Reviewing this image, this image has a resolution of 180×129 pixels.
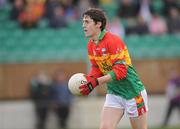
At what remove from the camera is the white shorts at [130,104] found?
27.5 feet

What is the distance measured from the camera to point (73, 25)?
57.1 feet

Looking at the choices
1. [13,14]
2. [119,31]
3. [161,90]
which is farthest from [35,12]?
[161,90]

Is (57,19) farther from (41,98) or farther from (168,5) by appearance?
(168,5)

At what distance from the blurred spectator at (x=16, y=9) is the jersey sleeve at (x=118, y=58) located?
885cm

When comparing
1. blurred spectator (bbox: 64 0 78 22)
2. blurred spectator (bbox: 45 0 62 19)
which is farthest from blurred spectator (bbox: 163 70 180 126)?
blurred spectator (bbox: 45 0 62 19)

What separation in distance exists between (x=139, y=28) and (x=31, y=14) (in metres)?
3.08

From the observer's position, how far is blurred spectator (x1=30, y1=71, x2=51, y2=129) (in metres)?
16.2

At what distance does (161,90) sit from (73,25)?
9.88 feet

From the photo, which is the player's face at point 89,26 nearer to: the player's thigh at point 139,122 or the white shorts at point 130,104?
the white shorts at point 130,104

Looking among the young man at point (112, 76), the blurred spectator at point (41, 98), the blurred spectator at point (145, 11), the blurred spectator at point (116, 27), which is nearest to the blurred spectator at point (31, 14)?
the blurred spectator at point (41, 98)

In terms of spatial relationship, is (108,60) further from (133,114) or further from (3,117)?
(3,117)

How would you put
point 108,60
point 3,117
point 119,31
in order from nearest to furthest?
1. point 108,60
2. point 3,117
3. point 119,31

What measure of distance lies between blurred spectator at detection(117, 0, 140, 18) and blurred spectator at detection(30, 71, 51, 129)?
3.28 meters

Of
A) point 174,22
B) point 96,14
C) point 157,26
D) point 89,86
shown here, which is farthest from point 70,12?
point 89,86
